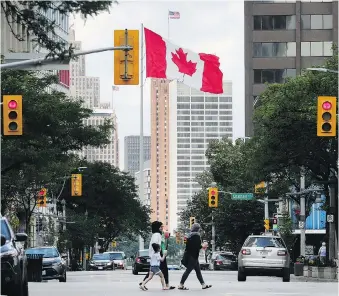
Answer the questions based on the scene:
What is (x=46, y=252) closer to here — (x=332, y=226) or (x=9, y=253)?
(x=332, y=226)

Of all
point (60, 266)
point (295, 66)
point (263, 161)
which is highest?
point (295, 66)

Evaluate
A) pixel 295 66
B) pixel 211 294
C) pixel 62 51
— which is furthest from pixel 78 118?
pixel 295 66

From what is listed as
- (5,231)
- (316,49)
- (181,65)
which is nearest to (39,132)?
(181,65)

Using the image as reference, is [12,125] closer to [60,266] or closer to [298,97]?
[60,266]

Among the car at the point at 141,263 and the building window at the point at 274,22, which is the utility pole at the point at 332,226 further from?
the building window at the point at 274,22

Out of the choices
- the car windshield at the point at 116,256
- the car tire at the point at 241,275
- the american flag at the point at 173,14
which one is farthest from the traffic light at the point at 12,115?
the car windshield at the point at 116,256

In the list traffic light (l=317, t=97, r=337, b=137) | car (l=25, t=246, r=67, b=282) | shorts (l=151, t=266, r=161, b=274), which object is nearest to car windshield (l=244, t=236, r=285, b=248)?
car (l=25, t=246, r=67, b=282)

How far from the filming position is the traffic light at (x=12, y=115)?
32.2 m

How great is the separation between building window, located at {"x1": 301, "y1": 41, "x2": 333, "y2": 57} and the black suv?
9303cm

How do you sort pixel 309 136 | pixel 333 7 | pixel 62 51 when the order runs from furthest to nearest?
1. pixel 333 7
2. pixel 309 136
3. pixel 62 51

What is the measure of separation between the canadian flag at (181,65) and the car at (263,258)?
1002cm

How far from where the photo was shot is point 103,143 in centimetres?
6275

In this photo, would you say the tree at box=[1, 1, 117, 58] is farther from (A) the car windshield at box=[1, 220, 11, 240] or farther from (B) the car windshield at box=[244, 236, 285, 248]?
(B) the car windshield at box=[244, 236, 285, 248]

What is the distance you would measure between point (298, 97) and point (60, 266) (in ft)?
52.8
